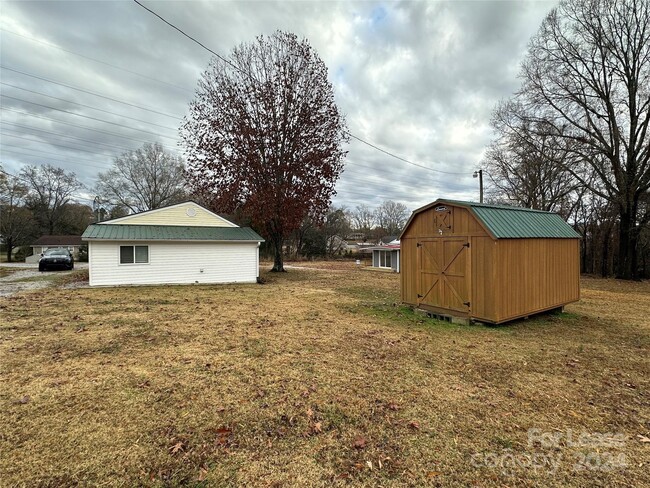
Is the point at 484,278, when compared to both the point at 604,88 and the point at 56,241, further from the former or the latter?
the point at 56,241

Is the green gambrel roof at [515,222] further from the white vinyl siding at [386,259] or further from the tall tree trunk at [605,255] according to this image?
the tall tree trunk at [605,255]

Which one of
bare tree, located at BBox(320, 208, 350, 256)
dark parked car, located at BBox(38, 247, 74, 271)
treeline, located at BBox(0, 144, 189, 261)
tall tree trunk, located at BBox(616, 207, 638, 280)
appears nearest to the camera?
tall tree trunk, located at BBox(616, 207, 638, 280)

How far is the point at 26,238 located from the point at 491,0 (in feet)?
155

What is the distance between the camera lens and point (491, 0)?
970 cm

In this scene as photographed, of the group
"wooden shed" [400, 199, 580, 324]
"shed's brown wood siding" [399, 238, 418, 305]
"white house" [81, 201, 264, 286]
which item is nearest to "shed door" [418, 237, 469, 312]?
"wooden shed" [400, 199, 580, 324]

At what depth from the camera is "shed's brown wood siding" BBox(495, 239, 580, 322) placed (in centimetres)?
673

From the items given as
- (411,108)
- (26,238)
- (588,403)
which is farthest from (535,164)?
(26,238)

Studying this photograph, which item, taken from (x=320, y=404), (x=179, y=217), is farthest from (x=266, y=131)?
(x=320, y=404)

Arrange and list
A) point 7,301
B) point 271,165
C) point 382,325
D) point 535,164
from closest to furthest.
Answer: point 382,325 < point 7,301 < point 271,165 < point 535,164

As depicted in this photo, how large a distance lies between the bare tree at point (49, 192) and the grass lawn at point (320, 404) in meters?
41.8

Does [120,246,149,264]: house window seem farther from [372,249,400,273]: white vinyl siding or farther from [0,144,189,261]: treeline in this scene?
[0,144,189,261]: treeline

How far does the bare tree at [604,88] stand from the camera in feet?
50.0

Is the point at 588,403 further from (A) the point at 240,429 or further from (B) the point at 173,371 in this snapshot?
(B) the point at 173,371

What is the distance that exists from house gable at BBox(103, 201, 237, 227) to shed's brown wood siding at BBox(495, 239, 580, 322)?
13517 millimetres
